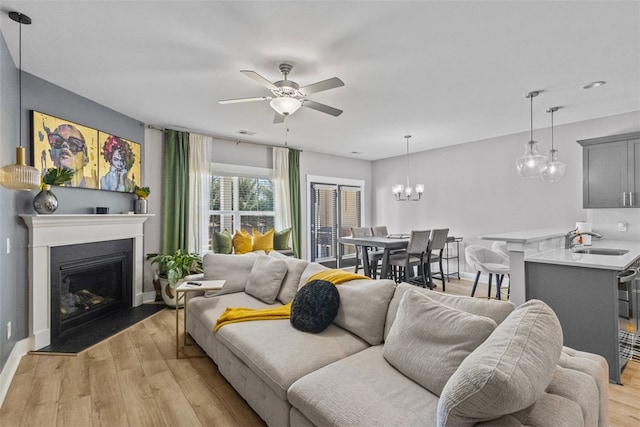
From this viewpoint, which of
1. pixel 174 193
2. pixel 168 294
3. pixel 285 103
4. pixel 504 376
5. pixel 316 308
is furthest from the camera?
pixel 174 193

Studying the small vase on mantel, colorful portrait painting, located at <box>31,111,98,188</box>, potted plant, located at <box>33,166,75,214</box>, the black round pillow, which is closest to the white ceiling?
colorful portrait painting, located at <box>31,111,98,188</box>

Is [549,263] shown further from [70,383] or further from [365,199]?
[365,199]

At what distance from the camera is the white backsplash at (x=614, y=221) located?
3.75 m

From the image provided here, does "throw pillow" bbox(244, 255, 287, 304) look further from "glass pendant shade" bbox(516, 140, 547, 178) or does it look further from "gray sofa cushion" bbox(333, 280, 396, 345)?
"glass pendant shade" bbox(516, 140, 547, 178)

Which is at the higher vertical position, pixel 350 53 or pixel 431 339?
pixel 350 53

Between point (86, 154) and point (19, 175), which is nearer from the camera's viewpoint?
point (19, 175)

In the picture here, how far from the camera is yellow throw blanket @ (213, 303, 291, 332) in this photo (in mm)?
2359

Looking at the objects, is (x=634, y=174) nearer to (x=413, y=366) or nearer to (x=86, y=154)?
(x=413, y=366)

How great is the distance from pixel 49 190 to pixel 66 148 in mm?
536

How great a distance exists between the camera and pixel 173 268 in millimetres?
3887

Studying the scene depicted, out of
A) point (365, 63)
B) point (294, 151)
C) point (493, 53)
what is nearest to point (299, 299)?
point (365, 63)

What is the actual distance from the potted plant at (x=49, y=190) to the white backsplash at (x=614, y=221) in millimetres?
6267

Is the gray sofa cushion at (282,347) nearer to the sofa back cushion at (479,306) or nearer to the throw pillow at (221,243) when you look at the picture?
the sofa back cushion at (479,306)

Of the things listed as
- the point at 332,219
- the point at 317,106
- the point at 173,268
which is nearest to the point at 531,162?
the point at 317,106
